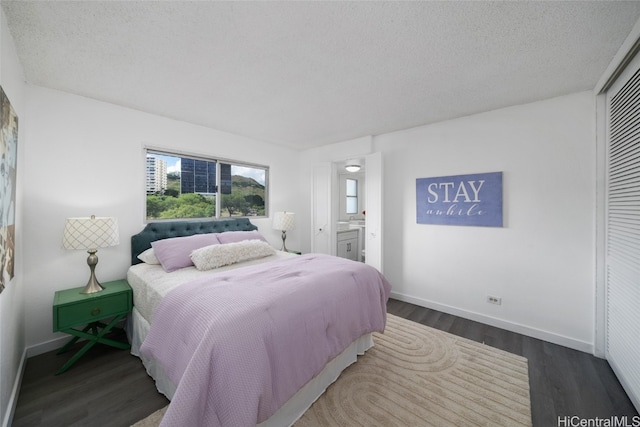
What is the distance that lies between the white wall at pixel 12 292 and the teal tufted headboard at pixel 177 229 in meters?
0.81

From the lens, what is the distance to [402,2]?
1.31 m

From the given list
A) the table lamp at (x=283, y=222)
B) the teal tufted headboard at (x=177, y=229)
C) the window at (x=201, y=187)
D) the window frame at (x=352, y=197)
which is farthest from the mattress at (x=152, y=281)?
the window frame at (x=352, y=197)

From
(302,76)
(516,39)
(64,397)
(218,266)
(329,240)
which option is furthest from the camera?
(329,240)

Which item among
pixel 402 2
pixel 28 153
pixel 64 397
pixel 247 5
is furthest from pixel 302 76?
pixel 64 397

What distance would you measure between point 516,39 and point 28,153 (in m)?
3.93

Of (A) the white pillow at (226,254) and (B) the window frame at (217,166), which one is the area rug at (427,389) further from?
(B) the window frame at (217,166)

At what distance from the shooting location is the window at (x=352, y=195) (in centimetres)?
616

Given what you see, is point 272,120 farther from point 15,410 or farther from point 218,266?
point 15,410

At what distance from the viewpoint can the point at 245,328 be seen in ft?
4.22

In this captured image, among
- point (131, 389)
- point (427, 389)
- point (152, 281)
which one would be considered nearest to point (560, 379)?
point (427, 389)

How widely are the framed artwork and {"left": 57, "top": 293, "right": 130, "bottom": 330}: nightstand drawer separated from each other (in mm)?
479

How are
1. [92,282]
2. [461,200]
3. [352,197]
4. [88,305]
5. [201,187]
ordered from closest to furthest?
[88,305]
[92,282]
[461,200]
[201,187]
[352,197]

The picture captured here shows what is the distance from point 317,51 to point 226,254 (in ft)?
6.67

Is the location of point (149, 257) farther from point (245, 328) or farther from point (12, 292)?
point (245, 328)
